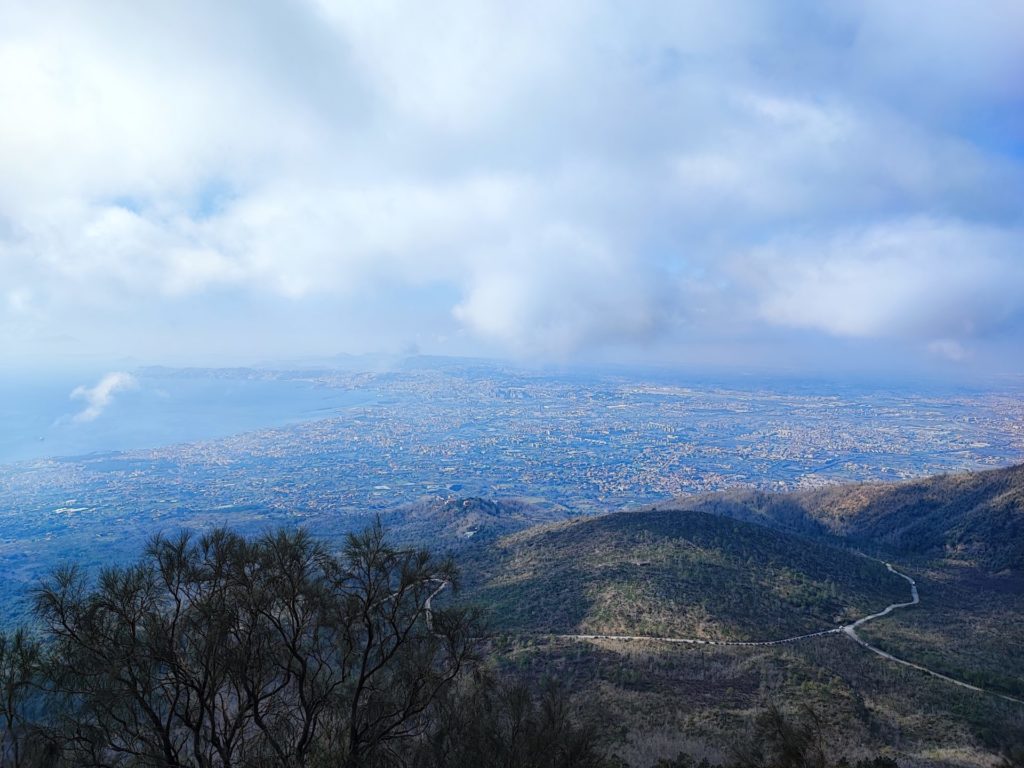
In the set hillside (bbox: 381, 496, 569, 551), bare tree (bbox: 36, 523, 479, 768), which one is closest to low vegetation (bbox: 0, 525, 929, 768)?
bare tree (bbox: 36, 523, 479, 768)

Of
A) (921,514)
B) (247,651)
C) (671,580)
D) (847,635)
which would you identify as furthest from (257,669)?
(921,514)

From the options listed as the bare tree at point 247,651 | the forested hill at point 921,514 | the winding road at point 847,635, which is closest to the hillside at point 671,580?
the winding road at point 847,635

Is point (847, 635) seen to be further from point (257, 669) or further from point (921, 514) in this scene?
point (921, 514)

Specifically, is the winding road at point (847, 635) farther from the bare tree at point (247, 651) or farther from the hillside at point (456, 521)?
the hillside at point (456, 521)

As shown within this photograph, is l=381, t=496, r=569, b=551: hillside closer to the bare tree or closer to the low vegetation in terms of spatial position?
the low vegetation

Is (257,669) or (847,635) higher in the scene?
(257,669)
